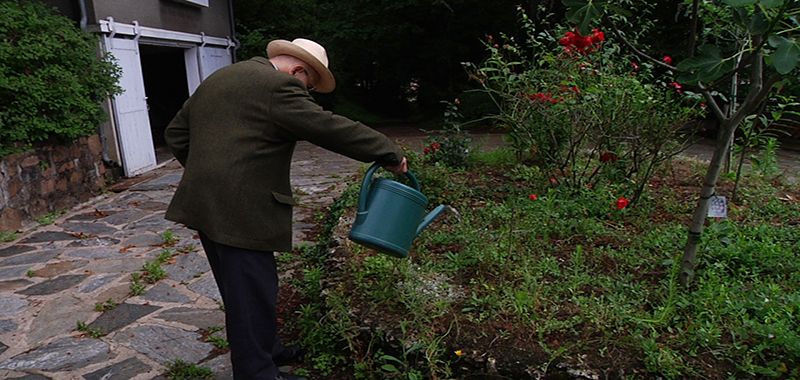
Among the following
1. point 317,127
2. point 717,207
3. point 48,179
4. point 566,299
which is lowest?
point 566,299

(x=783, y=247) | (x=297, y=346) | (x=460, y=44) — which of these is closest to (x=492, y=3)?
(x=460, y=44)

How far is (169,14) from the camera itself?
27.2 feet

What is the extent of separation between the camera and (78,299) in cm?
342

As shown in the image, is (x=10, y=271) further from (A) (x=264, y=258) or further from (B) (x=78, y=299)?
(A) (x=264, y=258)

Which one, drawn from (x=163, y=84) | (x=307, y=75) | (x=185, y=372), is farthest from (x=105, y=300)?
(x=163, y=84)

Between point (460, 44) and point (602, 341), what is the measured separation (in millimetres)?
12965

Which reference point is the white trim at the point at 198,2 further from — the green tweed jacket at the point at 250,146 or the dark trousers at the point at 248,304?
the dark trousers at the point at 248,304

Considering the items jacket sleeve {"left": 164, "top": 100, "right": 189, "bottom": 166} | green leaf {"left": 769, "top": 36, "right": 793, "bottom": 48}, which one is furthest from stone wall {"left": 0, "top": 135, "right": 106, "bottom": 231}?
green leaf {"left": 769, "top": 36, "right": 793, "bottom": 48}

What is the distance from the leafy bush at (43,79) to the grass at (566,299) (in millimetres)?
3187

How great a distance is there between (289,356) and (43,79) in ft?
13.8

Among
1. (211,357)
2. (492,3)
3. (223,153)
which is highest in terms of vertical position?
(492,3)

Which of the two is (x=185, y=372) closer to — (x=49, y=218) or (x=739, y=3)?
(x=739, y=3)

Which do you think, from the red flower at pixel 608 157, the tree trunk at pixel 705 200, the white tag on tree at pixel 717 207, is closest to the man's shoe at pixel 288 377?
the tree trunk at pixel 705 200

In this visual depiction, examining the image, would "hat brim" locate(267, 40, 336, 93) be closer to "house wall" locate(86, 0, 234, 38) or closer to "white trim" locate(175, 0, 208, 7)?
"house wall" locate(86, 0, 234, 38)
